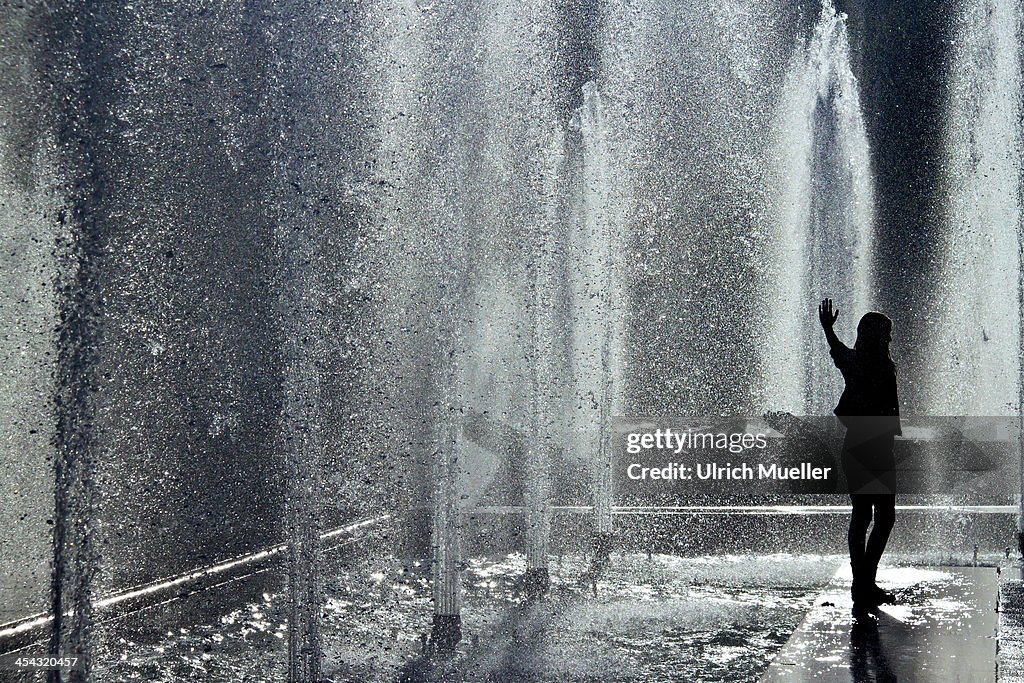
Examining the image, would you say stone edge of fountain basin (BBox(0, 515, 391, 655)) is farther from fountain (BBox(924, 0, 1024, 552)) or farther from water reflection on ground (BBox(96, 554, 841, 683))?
fountain (BBox(924, 0, 1024, 552))

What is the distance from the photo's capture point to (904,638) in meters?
4.69

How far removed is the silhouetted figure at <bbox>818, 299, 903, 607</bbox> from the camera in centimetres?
517

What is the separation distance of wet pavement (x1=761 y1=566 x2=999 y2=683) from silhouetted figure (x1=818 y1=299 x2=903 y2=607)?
0.93 ft

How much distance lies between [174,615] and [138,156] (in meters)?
4.25

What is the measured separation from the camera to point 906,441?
503 inches

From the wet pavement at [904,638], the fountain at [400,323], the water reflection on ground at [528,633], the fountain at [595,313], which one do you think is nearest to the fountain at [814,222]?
the fountain at [400,323]

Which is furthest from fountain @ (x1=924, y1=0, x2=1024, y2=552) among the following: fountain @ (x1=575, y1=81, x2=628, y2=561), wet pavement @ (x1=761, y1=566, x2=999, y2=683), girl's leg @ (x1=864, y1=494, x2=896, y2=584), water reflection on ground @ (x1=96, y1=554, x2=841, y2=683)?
girl's leg @ (x1=864, y1=494, x2=896, y2=584)

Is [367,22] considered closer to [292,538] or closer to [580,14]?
[292,538]

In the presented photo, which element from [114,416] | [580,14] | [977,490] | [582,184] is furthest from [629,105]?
[114,416]

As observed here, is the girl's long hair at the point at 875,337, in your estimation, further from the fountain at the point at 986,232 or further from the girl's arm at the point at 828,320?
the fountain at the point at 986,232

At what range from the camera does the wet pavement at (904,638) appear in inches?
160

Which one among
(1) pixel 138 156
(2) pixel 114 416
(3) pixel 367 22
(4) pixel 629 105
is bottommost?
(2) pixel 114 416

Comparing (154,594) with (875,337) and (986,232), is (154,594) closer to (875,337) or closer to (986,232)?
(875,337)

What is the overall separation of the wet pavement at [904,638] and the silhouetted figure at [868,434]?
282mm
